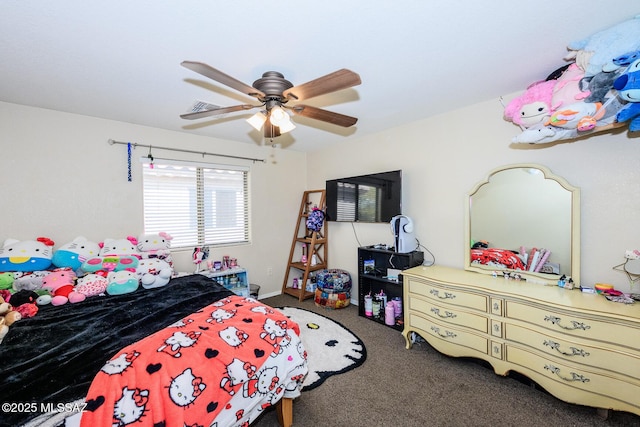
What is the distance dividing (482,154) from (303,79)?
5.91 ft

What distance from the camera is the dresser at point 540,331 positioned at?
4.92 ft

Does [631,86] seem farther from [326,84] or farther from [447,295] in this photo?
[447,295]

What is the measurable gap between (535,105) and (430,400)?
2.19 meters

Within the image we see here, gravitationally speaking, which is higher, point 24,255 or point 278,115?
point 278,115

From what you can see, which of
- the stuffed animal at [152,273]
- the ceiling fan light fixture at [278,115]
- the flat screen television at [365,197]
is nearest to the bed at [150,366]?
the stuffed animal at [152,273]

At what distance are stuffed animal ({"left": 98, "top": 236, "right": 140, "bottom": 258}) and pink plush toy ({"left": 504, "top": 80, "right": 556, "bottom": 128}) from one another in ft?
12.0

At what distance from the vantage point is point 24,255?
7.23 feet

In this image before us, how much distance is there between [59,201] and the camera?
8.42 ft

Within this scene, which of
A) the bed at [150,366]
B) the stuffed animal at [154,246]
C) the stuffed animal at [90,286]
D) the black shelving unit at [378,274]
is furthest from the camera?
the black shelving unit at [378,274]

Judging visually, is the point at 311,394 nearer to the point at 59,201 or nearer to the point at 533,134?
the point at 533,134

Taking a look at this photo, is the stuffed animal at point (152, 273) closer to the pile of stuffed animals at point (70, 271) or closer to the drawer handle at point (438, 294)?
the pile of stuffed animals at point (70, 271)

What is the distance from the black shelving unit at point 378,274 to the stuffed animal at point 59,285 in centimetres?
277

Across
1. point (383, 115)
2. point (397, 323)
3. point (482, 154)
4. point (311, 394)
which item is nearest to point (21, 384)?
point (311, 394)

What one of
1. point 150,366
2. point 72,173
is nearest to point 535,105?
point 150,366
